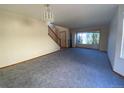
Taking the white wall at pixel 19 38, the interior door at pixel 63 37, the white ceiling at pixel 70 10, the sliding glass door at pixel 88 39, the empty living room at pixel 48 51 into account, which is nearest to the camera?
the empty living room at pixel 48 51

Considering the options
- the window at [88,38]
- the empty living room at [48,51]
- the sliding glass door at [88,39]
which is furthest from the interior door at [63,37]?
the empty living room at [48,51]

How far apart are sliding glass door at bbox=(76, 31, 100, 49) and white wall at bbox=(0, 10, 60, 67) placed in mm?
5388

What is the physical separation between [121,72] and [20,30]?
4494mm

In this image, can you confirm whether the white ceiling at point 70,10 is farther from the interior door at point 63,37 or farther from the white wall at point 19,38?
the interior door at point 63,37

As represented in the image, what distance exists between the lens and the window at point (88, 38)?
9.98m

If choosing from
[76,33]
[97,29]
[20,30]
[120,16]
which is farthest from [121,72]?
[76,33]

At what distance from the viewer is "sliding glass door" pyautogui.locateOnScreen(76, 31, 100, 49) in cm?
991

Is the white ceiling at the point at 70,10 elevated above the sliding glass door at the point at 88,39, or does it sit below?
above

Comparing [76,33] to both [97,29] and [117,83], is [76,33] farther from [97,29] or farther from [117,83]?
[117,83]

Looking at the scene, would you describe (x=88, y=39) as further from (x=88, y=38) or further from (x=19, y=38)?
(x=19, y=38)

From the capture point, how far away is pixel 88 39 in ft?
35.2

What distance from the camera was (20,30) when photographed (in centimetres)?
488

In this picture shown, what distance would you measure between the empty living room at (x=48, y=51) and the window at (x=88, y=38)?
1.17 m
